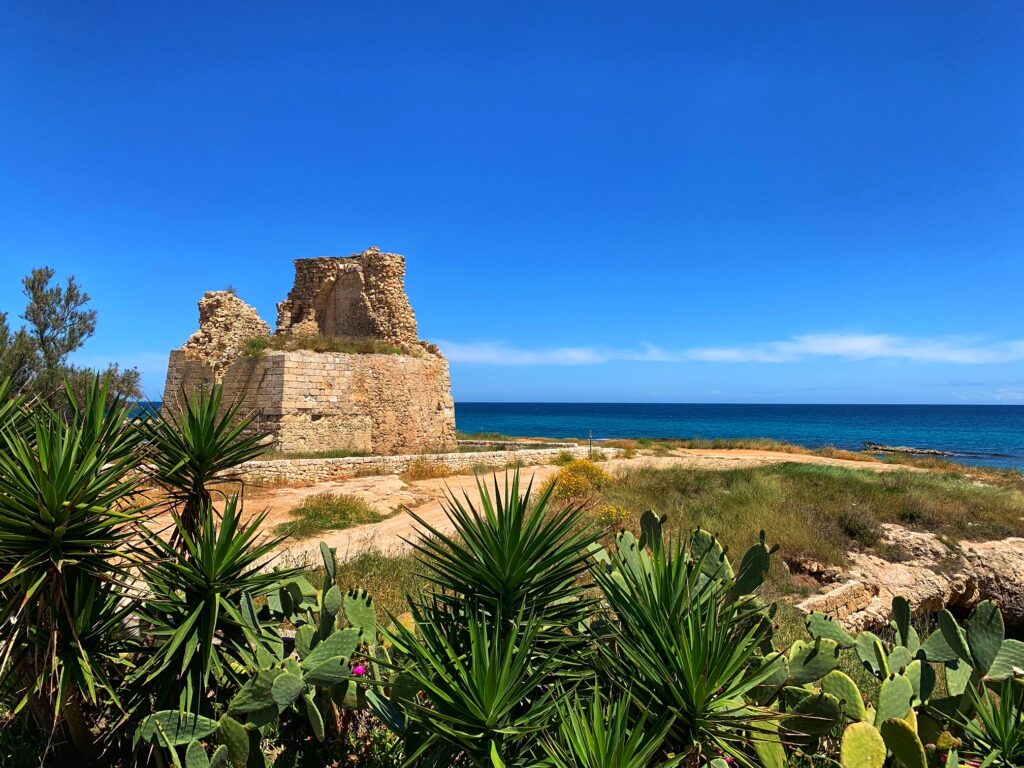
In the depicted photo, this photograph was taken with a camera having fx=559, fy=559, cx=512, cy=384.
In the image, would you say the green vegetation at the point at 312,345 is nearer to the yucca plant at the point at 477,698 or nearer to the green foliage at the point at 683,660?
the yucca plant at the point at 477,698

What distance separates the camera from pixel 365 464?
15.7m

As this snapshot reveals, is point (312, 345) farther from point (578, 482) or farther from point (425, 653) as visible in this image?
point (425, 653)

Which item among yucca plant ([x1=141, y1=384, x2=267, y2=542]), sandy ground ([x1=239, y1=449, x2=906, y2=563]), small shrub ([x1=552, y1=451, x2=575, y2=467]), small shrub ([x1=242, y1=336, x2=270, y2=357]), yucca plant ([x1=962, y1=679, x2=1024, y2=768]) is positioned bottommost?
sandy ground ([x1=239, y1=449, x2=906, y2=563])

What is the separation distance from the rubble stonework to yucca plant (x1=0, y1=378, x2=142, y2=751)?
13.3 meters

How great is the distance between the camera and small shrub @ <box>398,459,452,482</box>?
15.6 meters

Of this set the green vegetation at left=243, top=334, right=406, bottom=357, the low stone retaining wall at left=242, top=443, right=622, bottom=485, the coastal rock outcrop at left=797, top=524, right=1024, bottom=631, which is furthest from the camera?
the green vegetation at left=243, top=334, right=406, bottom=357

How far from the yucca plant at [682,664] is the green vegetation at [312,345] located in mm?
16703

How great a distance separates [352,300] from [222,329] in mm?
4663

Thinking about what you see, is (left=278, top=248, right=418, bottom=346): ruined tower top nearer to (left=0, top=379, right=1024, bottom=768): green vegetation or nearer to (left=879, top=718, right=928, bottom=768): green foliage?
(left=0, top=379, right=1024, bottom=768): green vegetation

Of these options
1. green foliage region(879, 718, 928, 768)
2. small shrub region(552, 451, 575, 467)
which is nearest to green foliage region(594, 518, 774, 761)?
green foliage region(879, 718, 928, 768)

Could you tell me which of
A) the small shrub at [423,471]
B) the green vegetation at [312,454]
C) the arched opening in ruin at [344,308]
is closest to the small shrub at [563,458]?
the small shrub at [423,471]

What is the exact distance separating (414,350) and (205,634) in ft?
61.4

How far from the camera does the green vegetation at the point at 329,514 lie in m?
9.16

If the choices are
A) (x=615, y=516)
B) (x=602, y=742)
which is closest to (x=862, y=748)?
(x=602, y=742)
